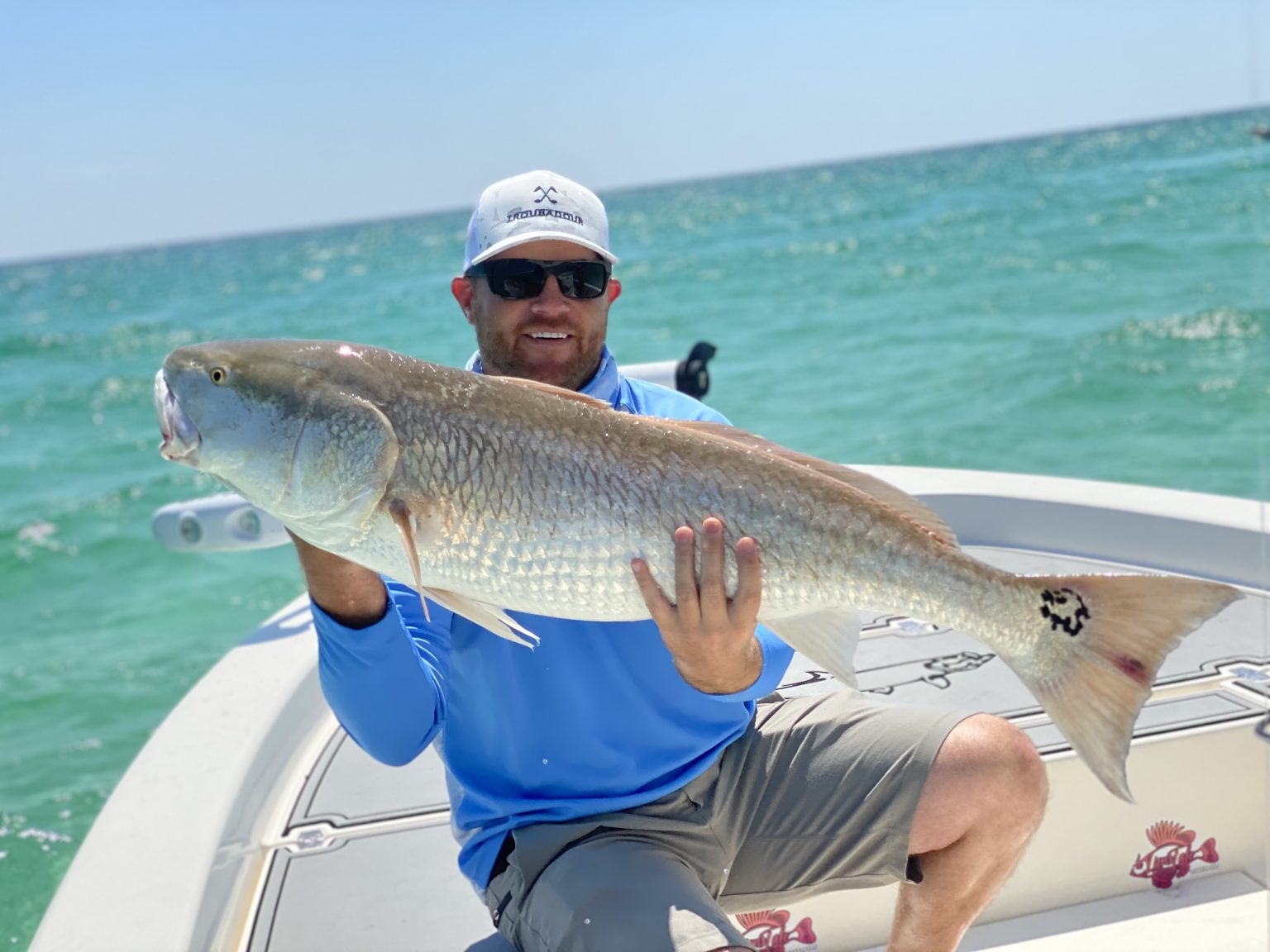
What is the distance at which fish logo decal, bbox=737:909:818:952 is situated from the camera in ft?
9.27

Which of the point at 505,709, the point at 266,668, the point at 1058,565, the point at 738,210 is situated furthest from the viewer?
the point at 738,210

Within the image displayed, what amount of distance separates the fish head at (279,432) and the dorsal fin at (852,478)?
55cm

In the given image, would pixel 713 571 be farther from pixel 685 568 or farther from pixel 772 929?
pixel 772 929

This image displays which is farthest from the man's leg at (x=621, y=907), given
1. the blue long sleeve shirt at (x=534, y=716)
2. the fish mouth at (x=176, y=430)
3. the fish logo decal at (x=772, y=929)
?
the fish mouth at (x=176, y=430)

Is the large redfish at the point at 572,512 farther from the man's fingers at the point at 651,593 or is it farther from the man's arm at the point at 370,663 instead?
the man's arm at the point at 370,663

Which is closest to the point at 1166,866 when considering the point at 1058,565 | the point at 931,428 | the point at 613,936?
the point at 1058,565

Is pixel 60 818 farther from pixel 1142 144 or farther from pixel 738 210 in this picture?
pixel 1142 144

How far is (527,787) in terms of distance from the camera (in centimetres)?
239

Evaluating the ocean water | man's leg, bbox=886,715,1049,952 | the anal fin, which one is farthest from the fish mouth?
man's leg, bbox=886,715,1049,952

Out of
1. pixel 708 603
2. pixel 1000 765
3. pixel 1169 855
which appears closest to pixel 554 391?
pixel 708 603

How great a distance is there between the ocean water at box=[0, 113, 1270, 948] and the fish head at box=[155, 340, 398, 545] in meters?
1.22

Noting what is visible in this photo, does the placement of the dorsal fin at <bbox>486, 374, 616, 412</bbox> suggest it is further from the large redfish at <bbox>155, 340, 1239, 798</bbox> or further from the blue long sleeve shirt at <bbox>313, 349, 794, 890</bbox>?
the blue long sleeve shirt at <bbox>313, 349, 794, 890</bbox>

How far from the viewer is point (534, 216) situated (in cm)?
265

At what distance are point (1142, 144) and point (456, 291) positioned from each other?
85099mm
